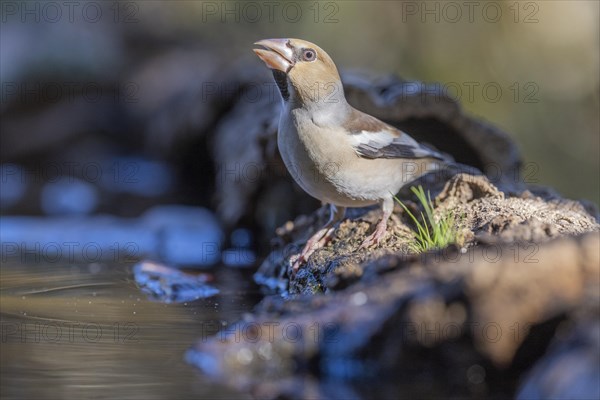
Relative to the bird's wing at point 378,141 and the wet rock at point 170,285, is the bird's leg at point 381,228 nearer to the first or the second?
the bird's wing at point 378,141

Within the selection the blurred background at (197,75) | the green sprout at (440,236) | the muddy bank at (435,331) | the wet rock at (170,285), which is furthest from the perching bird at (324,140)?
the blurred background at (197,75)

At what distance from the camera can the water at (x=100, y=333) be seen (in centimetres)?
340

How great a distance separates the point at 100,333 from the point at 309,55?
2.26 m

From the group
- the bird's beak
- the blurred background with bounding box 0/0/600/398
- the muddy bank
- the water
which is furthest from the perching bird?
the blurred background with bounding box 0/0/600/398

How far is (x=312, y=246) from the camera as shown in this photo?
556cm

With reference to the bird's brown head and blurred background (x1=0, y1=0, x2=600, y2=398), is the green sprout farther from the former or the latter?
blurred background (x1=0, y1=0, x2=600, y2=398)

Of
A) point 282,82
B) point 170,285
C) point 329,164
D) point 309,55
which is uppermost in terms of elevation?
point 309,55

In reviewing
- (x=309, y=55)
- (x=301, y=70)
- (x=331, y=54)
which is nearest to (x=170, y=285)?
(x=301, y=70)

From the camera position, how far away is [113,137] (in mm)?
13148

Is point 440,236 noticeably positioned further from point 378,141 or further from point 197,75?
point 197,75

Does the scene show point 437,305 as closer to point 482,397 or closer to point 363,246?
point 482,397

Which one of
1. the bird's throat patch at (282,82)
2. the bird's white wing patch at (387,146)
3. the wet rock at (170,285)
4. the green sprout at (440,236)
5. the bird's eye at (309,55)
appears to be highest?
the bird's eye at (309,55)

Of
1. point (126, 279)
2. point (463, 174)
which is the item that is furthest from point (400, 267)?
point (126, 279)

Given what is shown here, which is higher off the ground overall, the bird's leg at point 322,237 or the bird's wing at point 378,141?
the bird's wing at point 378,141
